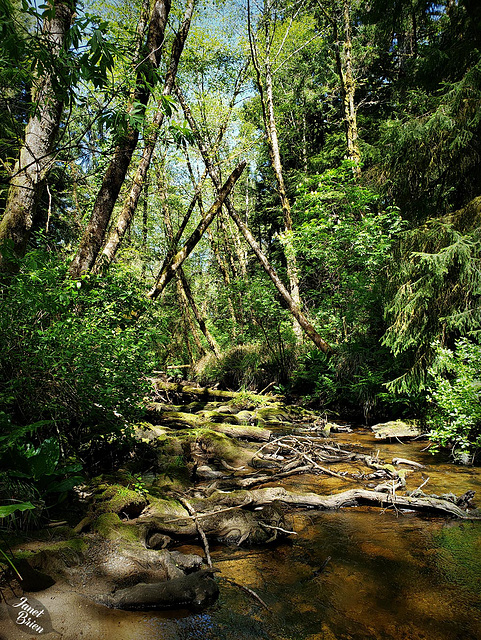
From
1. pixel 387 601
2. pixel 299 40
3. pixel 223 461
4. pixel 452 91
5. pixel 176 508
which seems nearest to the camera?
pixel 387 601

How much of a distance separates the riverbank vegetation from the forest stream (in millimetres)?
1090

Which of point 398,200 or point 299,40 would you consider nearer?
point 398,200

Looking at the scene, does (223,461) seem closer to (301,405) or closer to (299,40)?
(301,405)

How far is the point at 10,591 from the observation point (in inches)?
86.0

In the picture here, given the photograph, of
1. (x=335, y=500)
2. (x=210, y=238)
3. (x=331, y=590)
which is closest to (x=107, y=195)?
(x=335, y=500)

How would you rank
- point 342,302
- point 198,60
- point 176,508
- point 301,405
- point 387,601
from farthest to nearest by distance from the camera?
point 198,60 < point 301,405 < point 342,302 < point 176,508 < point 387,601

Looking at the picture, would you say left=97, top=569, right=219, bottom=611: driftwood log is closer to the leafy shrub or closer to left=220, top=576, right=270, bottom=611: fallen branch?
left=220, top=576, right=270, bottom=611: fallen branch

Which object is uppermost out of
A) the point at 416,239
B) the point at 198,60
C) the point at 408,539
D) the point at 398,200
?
the point at 198,60

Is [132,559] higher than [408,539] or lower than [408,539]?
higher

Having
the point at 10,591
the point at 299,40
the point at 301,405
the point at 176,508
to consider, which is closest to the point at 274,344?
the point at 301,405

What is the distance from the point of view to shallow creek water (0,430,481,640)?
2408 millimetres

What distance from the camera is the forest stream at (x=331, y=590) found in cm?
238

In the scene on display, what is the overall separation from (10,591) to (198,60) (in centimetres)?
1958

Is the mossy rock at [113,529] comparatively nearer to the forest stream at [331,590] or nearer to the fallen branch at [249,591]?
the forest stream at [331,590]
